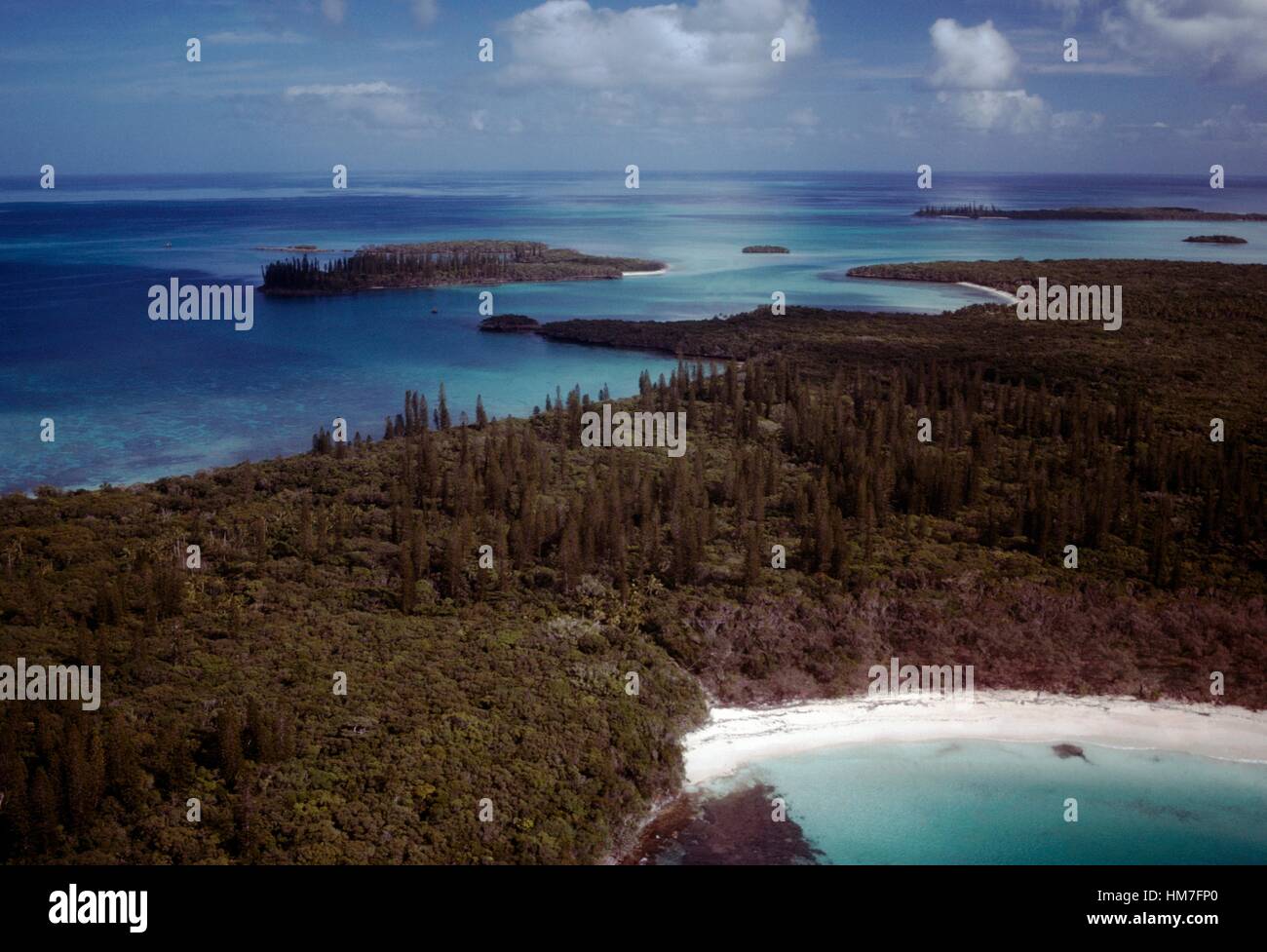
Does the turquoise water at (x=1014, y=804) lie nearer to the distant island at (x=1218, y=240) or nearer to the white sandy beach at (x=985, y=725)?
the white sandy beach at (x=985, y=725)

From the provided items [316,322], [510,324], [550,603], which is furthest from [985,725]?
[316,322]

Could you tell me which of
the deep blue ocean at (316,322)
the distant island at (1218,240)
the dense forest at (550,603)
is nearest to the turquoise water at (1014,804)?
the dense forest at (550,603)

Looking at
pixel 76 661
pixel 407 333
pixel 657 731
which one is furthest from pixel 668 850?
pixel 407 333

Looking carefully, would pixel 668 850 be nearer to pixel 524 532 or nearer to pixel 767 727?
pixel 767 727

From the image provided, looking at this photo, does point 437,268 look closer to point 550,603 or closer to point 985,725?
point 550,603

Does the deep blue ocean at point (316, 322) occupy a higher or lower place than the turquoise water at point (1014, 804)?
higher

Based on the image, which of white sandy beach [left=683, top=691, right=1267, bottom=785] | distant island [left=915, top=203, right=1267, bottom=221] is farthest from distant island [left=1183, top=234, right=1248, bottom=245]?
white sandy beach [left=683, top=691, right=1267, bottom=785]
